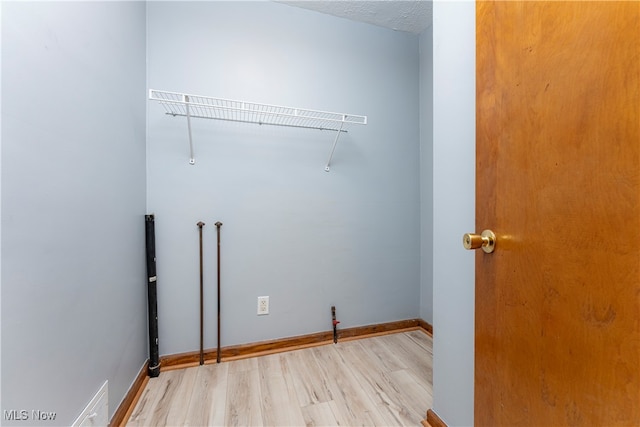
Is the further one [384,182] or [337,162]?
[384,182]

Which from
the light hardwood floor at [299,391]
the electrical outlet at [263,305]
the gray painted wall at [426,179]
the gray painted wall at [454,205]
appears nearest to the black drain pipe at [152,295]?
the light hardwood floor at [299,391]

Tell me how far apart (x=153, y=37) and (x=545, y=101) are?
1955mm

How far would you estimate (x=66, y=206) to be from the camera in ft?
2.69

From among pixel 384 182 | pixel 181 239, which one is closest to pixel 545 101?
pixel 384 182

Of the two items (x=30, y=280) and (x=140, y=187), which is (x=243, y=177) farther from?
(x=30, y=280)

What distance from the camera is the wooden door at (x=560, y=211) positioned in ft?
1.36

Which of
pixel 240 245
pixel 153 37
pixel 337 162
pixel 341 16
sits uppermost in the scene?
pixel 341 16

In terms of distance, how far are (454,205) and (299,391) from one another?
1.23m

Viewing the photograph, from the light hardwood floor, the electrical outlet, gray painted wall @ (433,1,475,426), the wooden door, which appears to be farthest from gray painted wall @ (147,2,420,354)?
the wooden door

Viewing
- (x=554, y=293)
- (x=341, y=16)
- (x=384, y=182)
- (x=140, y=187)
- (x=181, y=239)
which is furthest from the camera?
(x=384, y=182)

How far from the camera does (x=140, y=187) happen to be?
1421 mm

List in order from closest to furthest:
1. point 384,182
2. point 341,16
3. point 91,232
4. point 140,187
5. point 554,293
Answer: point 554,293 → point 91,232 → point 140,187 → point 341,16 → point 384,182

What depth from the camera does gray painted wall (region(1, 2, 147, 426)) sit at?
64 centimetres

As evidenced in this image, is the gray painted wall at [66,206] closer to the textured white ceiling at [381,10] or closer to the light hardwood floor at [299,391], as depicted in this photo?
the light hardwood floor at [299,391]
